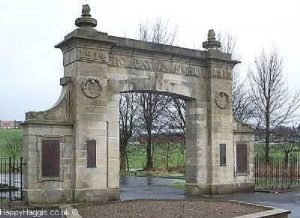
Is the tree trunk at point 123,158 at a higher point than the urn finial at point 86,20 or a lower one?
lower

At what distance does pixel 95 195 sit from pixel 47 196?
1.51 meters

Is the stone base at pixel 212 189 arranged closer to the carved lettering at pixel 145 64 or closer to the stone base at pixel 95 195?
the stone base at pixel 95 195

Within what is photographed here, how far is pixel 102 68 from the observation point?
15.2m

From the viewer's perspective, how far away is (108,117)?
15.3 m

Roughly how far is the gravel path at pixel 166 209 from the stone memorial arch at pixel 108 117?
1.56m

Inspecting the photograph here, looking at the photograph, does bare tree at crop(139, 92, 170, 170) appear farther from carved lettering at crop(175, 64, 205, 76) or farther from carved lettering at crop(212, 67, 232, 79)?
carved lettering at crop(175, 64, 205, 76)

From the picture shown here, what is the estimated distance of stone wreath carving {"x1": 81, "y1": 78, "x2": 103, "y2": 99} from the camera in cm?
1475

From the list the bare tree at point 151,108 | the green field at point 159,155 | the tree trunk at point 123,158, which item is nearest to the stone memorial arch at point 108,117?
the bare tree at point 151,108

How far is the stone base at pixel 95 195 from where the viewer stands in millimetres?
14375

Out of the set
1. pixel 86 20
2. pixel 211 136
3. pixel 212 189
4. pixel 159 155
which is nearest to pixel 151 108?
pixel 159 155

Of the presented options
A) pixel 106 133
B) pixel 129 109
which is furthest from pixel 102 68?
pixel 129 109

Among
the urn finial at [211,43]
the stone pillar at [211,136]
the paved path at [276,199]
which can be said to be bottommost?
the paved path at [276,199]

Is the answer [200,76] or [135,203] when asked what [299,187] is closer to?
[200,76]

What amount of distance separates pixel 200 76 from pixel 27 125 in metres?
7.10
